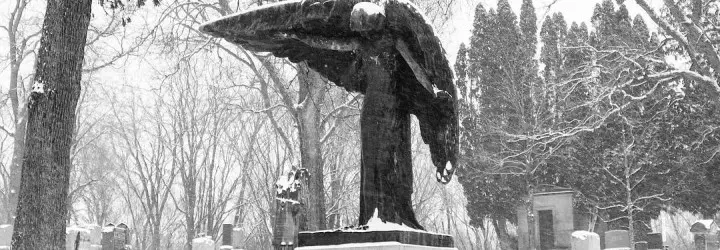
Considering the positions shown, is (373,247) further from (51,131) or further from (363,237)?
(51,131)

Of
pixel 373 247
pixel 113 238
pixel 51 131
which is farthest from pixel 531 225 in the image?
pixel 373 247

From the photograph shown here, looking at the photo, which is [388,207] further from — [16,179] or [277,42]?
[16,179]

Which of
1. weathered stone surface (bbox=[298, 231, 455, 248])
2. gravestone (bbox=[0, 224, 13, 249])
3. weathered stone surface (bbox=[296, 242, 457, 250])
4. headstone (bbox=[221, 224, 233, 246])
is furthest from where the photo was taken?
headstone (bbox=[221, 224, 233, 246])

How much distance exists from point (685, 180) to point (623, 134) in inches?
170

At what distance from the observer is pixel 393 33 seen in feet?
14.8

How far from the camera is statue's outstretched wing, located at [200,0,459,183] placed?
443cm

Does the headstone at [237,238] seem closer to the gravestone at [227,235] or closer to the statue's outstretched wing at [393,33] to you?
the gravestone at [227,235]

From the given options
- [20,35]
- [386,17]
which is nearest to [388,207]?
[386,17]

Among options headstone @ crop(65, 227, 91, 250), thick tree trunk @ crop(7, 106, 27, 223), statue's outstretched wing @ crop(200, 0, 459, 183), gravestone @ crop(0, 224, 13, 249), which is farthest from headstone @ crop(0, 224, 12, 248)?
statue's outstretched wing @ crop(200, 0, 459, 183)

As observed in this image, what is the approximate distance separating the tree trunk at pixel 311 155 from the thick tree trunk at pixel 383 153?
10.1 metres

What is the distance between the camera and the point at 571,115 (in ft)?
99.7

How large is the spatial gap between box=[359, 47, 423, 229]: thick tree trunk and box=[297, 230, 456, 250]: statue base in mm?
262

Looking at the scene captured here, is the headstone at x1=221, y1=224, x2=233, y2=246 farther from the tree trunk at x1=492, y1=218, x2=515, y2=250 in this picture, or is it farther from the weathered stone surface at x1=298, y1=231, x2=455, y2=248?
the weathered stone surface at x1=298, y1=231, x2=455, y2=248

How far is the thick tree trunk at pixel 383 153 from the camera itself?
4.41 m
